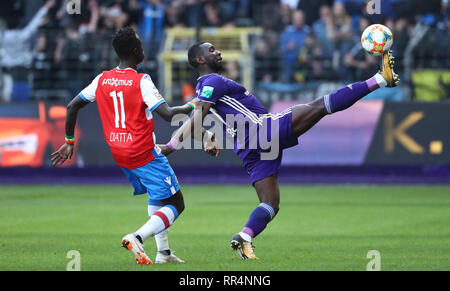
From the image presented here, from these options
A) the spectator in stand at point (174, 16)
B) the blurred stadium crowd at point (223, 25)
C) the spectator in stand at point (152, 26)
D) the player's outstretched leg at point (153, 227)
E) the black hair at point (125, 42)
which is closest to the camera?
the player's outstretched leg at point (153, 227)

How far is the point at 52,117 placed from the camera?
59.2 feet

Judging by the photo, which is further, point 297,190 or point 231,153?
point 231,153

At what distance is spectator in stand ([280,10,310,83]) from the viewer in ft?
61.0

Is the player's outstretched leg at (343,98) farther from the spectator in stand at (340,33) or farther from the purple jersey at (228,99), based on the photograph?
the spectator in stand at (340,33)

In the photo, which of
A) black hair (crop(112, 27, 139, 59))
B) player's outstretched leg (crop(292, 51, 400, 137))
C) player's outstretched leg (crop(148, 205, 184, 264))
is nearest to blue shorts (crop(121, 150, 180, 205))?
player's outstretched leg (crop(148, 205, 184, 264))

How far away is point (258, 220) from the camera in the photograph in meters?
7.66

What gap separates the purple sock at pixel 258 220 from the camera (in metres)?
7.61

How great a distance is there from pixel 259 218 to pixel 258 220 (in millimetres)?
22

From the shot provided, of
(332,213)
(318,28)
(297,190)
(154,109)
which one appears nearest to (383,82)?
(154,109)

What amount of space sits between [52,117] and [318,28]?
642 centimetres

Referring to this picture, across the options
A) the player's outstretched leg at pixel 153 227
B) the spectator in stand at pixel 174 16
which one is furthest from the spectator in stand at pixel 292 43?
the player's outstretched leg at pixel 153 227

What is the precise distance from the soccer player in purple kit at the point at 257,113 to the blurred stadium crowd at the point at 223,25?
10328 mm
